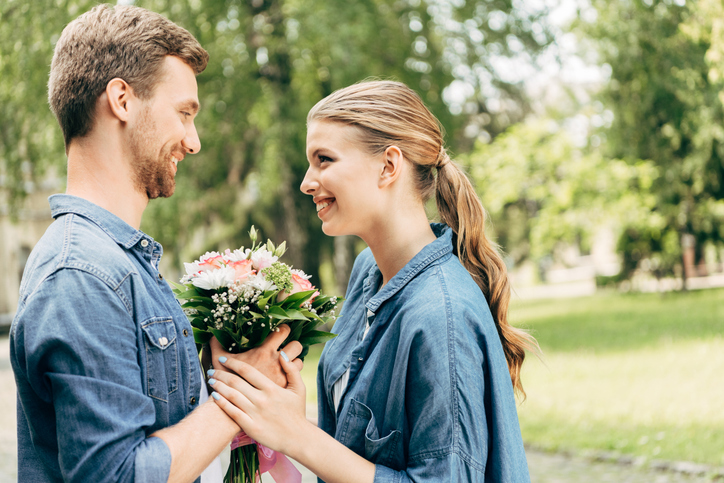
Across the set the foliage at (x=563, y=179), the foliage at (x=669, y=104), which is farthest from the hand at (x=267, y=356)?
the foliage at (x=563, y=179)

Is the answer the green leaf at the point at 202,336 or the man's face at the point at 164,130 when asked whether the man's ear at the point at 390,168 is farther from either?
the green leaf at the point at 202,336

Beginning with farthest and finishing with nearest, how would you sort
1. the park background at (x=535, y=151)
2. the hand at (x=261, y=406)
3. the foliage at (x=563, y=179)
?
the foliage at (x=563, y=179)
the park background at (x=535, y=151)
the hand at (x=261, y=406)

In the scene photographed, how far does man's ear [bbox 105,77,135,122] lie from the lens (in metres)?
1.95

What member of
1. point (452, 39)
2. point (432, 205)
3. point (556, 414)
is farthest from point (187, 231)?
point (432, 205)

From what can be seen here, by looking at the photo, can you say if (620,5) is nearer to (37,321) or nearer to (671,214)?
(671,214)

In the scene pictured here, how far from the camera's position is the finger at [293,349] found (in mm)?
2330

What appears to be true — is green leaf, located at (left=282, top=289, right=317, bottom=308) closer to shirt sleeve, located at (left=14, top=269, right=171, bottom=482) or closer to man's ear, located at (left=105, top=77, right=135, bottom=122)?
shirt sleeve, located at (left=14, top=269, right=171, bottom=482)

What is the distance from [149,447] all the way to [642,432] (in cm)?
677

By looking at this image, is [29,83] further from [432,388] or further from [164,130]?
[432,388]

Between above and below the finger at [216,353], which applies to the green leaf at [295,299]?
Result: above

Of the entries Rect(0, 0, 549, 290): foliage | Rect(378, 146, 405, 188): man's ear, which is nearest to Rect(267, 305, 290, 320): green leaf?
Rect(378, 146, 405, 188): man's ear

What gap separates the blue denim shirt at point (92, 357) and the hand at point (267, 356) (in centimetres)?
27

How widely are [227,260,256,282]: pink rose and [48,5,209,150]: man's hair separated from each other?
0.66 m

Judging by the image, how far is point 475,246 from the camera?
2.53 m
